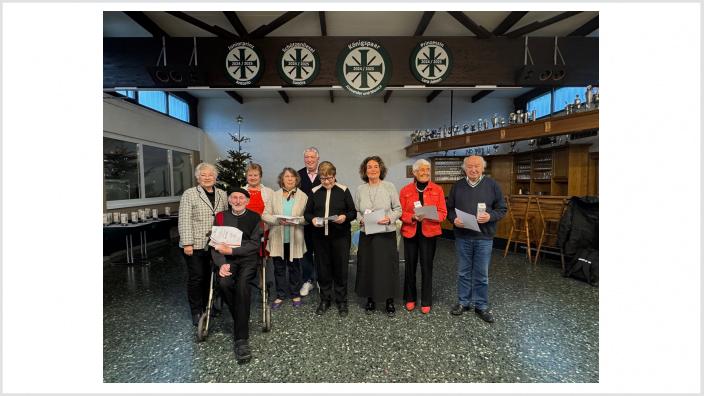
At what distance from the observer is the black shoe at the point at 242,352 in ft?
6.60

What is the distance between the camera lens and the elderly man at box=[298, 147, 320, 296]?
3.02m

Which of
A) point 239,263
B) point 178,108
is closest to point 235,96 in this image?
point 178,108

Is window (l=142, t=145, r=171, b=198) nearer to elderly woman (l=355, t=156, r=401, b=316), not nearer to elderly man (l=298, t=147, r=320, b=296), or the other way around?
elderly man (l=298, t=147, r=320, b=296)

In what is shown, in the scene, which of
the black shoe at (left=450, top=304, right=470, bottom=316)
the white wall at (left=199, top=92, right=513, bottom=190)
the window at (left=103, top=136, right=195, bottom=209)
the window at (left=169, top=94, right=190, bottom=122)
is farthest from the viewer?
the white wall at (left=199, top=92, right=513, bottom=190)

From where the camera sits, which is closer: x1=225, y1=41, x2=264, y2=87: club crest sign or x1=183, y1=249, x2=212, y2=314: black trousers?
x1=183, y1=249, x2=212, y2=314: black trousers

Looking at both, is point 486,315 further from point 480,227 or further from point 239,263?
point 239,263

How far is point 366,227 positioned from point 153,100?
253 inches

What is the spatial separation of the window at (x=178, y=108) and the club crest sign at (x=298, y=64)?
204 inches

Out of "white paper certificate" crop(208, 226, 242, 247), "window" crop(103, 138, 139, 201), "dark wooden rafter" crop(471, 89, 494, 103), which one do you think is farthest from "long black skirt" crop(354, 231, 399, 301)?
"dark wooden rafter" crop(471, 89, 494, 103)

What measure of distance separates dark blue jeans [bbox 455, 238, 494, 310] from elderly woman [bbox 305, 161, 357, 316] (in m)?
1.09

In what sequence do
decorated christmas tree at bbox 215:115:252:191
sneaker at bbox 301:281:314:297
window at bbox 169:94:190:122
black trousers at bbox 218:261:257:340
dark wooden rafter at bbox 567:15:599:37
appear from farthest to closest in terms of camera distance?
window at bbox 169:94:190:122 → decorated christmas tree at bbox 215:115:252:191 → dark wooden rafter at bbox 567:15:599:37 → sneaker at bbox 301:281:314:297 → black trousers at bbox 218:261:257:340

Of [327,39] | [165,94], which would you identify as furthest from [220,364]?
[165,94]

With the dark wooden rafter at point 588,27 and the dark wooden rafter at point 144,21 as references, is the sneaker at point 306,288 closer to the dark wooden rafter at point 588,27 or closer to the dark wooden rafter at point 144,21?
the dark wooden rafter at point 144,21

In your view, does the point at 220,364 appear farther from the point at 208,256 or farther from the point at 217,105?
the point at 217,105
